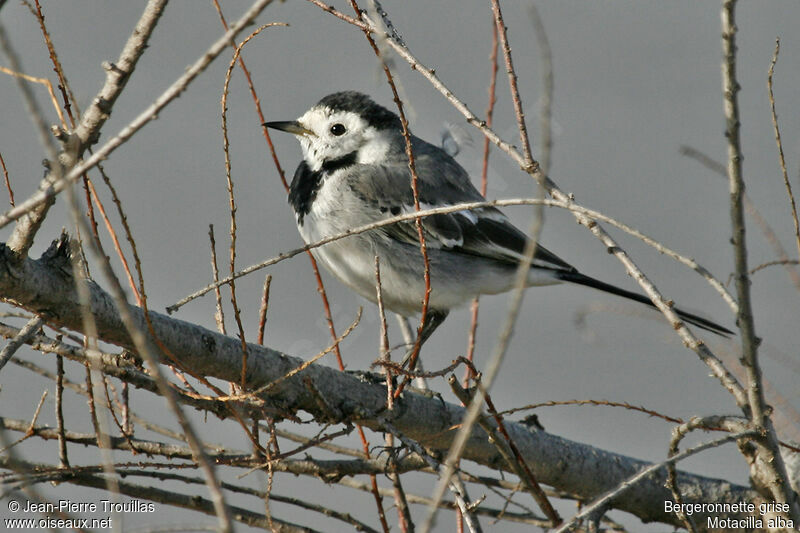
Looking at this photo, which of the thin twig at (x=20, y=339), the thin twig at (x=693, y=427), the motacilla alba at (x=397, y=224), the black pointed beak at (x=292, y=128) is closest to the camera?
the thin twig at (x=693, y=427)

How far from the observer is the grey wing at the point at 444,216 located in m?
3.32

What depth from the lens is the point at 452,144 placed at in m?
3.58

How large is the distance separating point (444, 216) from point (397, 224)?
0.99ft

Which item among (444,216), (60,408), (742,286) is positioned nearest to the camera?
(742,286)

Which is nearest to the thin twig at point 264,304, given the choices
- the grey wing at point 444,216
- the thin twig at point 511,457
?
the thin twig at point 511,457

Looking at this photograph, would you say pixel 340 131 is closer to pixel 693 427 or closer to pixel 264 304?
pixel 264 304

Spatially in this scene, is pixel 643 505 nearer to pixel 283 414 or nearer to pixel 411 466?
pixel 411 466

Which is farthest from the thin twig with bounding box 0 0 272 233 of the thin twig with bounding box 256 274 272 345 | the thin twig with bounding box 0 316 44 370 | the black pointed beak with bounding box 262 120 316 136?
the black pointed beak with bounding box 262 120 316 136

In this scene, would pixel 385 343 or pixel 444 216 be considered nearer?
pixel 385 343

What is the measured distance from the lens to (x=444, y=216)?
343cm

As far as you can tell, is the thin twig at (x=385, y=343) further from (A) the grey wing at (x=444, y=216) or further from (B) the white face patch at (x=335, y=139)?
(B) the white face patch at (x=335, y=139)

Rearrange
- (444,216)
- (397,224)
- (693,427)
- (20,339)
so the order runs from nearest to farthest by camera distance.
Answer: (693,427), (20,339), (397,224), (444,216)

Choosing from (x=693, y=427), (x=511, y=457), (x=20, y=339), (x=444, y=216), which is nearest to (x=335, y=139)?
(x=444, y=216)

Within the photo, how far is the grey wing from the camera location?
3.32 metres
